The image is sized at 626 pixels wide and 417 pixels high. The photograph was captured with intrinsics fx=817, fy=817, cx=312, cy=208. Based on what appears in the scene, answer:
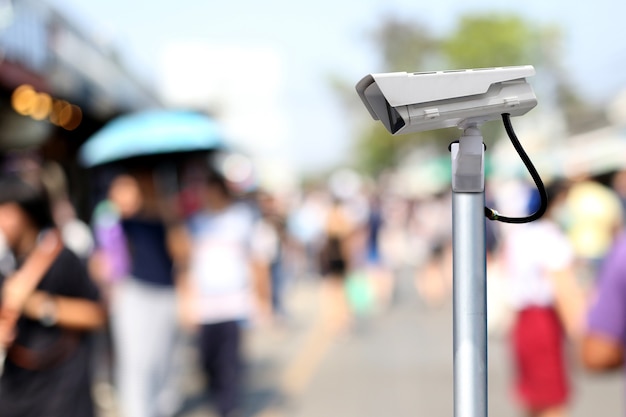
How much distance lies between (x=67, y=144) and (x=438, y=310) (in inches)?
230

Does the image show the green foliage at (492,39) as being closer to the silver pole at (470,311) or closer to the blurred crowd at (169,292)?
the blurred crowd at (169,292)

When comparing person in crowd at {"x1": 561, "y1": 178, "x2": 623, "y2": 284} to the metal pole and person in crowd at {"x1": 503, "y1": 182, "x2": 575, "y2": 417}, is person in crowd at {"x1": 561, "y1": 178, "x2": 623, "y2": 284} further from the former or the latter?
the metal pole

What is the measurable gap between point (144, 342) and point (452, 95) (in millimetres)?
3686

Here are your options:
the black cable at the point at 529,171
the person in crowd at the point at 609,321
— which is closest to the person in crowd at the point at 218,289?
the person in crowd at the point at 609,321

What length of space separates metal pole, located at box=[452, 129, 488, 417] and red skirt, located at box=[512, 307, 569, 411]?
3.19 meters

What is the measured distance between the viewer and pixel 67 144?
11.1 m

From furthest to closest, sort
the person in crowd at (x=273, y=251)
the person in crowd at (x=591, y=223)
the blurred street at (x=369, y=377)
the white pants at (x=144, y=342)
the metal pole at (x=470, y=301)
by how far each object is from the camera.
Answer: the person in crowd at (x=273, y=251), the person in crowd at (x=591, y=223), the blurred street at (x=369, y=377), the white pants at (x=144, y=342), the metal pole at (x=470, y=301)

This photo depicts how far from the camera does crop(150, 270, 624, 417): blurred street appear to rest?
20.5ft

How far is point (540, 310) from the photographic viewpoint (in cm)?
445

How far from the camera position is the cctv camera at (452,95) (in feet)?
4.56

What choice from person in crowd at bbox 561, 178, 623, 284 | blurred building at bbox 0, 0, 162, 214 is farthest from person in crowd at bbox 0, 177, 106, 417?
person in crowd at bbox 561, 178, 623, 284

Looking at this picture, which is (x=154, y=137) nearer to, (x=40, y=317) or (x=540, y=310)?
(x=40, y=317)

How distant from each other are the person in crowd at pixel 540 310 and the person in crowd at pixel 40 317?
2296mm

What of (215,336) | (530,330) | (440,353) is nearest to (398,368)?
(440,353)
